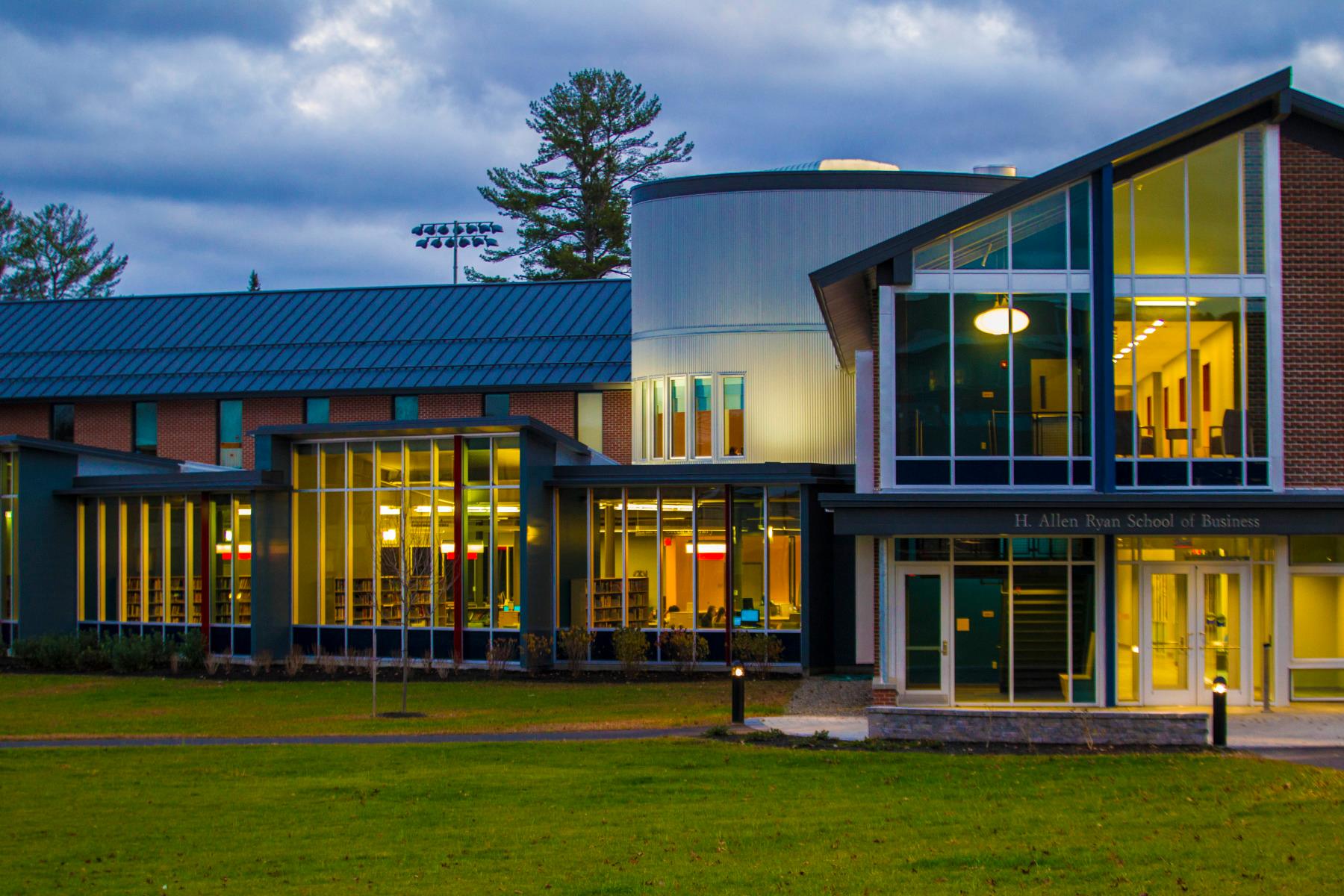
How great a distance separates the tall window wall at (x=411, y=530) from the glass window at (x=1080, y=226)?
37.6 ft

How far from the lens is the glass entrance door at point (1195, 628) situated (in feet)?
67.8

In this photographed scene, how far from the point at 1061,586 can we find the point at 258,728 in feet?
38.2

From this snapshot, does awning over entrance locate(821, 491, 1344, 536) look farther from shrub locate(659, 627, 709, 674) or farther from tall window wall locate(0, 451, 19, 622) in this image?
tall window wall locate(0, 451, 19, 622)

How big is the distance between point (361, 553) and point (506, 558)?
3.34 m

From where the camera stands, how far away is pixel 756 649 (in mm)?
26359

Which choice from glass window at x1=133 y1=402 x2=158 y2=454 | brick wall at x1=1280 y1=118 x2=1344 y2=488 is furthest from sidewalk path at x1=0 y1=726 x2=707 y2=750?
glass window at x1=133 y1=402 x2=158 y2=454

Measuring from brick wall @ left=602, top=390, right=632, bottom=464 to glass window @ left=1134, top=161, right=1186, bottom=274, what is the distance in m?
16.3

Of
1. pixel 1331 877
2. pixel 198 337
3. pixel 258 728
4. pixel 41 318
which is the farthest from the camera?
pixel 41 318

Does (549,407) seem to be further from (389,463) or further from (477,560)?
(477,560)

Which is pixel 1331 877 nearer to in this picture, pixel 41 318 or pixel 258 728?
pixel 258 728

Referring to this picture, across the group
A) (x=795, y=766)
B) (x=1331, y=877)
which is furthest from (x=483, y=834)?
(x=1331, y=877)

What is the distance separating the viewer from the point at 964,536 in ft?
67.4

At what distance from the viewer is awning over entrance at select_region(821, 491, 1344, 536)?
783 inches

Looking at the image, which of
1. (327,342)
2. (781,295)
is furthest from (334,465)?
(327,342)
